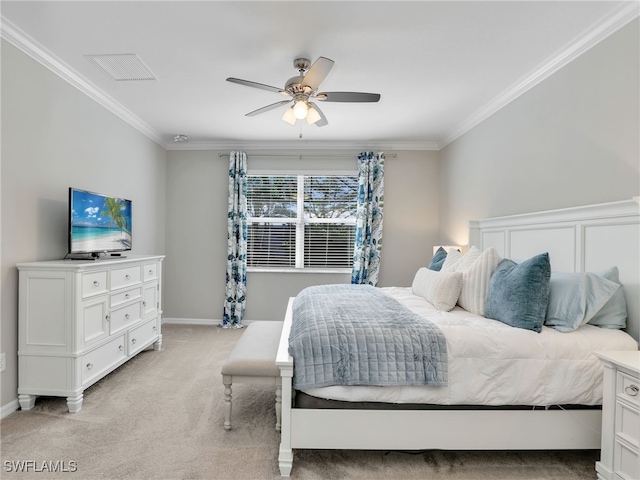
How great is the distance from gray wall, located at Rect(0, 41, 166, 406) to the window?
187cm

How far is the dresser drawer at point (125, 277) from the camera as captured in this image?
2.80 m

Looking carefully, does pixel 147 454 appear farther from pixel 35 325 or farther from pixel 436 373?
pixel 436 373

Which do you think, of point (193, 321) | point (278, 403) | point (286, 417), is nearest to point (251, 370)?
point (278, 403)

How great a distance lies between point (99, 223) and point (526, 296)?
11.0 feet

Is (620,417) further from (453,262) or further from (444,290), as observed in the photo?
(453,262)

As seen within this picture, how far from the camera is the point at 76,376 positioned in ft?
7.66

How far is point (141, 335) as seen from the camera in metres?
3.29

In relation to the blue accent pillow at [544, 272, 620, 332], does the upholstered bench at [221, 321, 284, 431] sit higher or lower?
lower

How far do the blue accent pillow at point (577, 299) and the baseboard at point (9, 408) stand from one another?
3.52m

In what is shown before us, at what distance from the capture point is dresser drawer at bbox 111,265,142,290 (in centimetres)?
280

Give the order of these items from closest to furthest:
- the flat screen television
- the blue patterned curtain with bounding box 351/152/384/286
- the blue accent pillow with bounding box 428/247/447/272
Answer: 1. the flat screen television
2. the blue accent pillow with bounding box 428/247/447/272
3. the blue patterned curtain with bounding box 351/152/384/286

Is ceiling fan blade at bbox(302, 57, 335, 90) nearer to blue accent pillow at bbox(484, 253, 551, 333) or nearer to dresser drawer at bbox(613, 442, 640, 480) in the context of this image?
blue accent pillow at bbox(484, 253, 551, 333)

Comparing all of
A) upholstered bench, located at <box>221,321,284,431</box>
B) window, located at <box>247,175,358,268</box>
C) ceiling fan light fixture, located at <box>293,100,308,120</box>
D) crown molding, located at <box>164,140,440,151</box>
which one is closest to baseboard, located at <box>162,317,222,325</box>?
window, located at <box>247,175,358,268</box>

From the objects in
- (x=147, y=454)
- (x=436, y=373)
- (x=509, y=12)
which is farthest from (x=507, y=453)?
(x=509, y=12)
